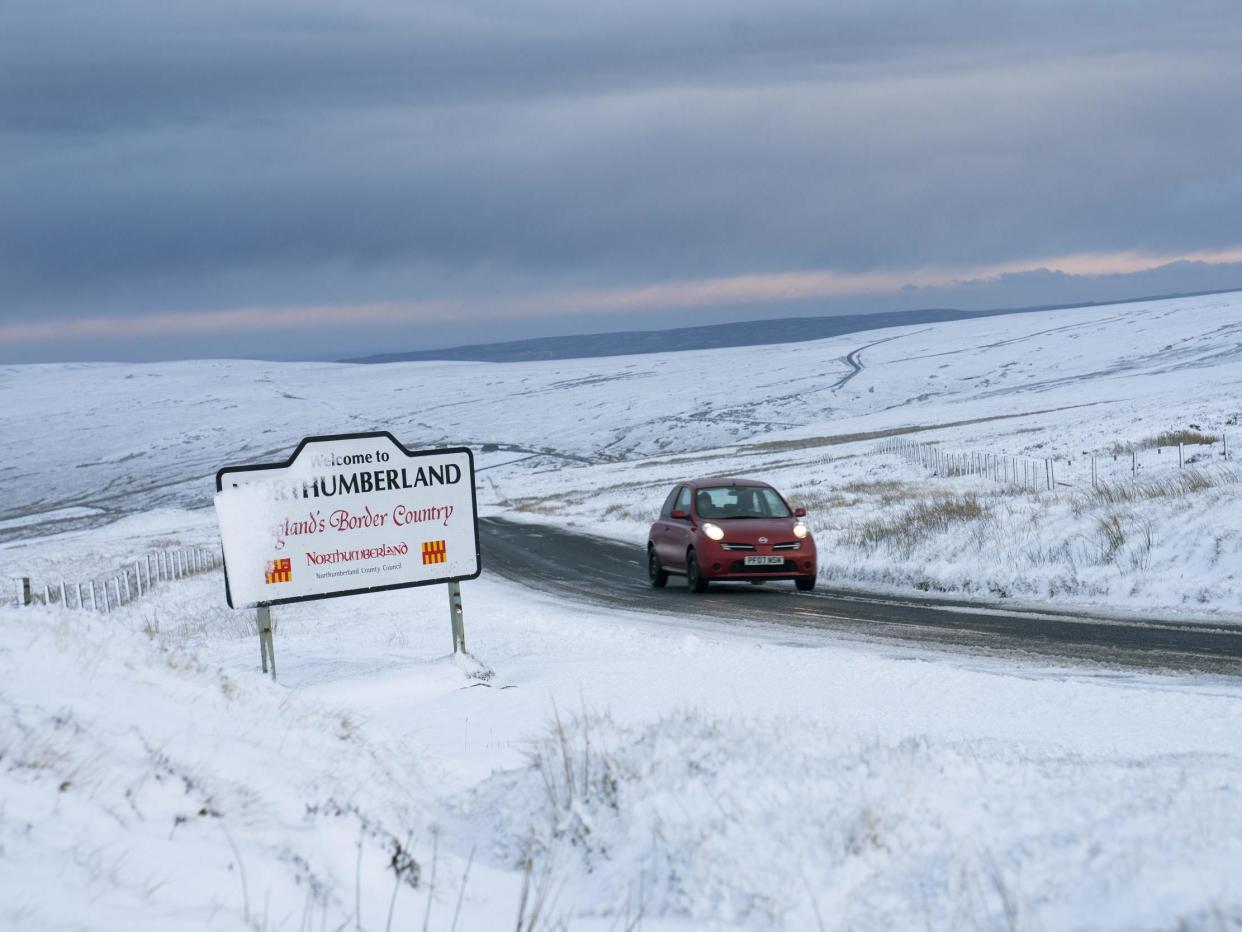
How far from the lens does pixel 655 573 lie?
20.7 m

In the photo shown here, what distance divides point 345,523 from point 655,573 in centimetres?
1061

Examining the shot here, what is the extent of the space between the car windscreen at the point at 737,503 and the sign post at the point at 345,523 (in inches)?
352

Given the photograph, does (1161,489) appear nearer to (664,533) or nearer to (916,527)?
(916,527)

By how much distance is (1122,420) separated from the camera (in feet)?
173

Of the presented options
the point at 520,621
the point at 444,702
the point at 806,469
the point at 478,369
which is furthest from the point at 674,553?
the point at 478,369

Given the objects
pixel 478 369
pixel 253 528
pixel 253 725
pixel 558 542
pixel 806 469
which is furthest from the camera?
pixel 478 369

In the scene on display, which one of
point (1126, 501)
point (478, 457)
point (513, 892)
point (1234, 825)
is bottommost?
point (478, 457)

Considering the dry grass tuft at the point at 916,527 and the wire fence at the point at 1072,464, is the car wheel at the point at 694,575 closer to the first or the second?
the dry grass tuft at the point at 916,527

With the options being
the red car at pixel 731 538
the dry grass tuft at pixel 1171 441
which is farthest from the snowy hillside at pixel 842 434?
the red car at pixel 731 538

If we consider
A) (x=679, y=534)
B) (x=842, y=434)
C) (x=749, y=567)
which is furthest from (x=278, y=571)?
(x=842, y=434)

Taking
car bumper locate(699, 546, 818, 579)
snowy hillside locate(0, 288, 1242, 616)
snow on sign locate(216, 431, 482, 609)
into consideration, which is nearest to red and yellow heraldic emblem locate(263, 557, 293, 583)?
snow on sign locate(216, 431, 482, 609)

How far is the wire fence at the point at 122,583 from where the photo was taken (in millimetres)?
25422

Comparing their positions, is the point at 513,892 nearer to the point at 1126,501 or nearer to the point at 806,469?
the point at 1126,501

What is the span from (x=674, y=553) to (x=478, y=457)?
63598 mm
